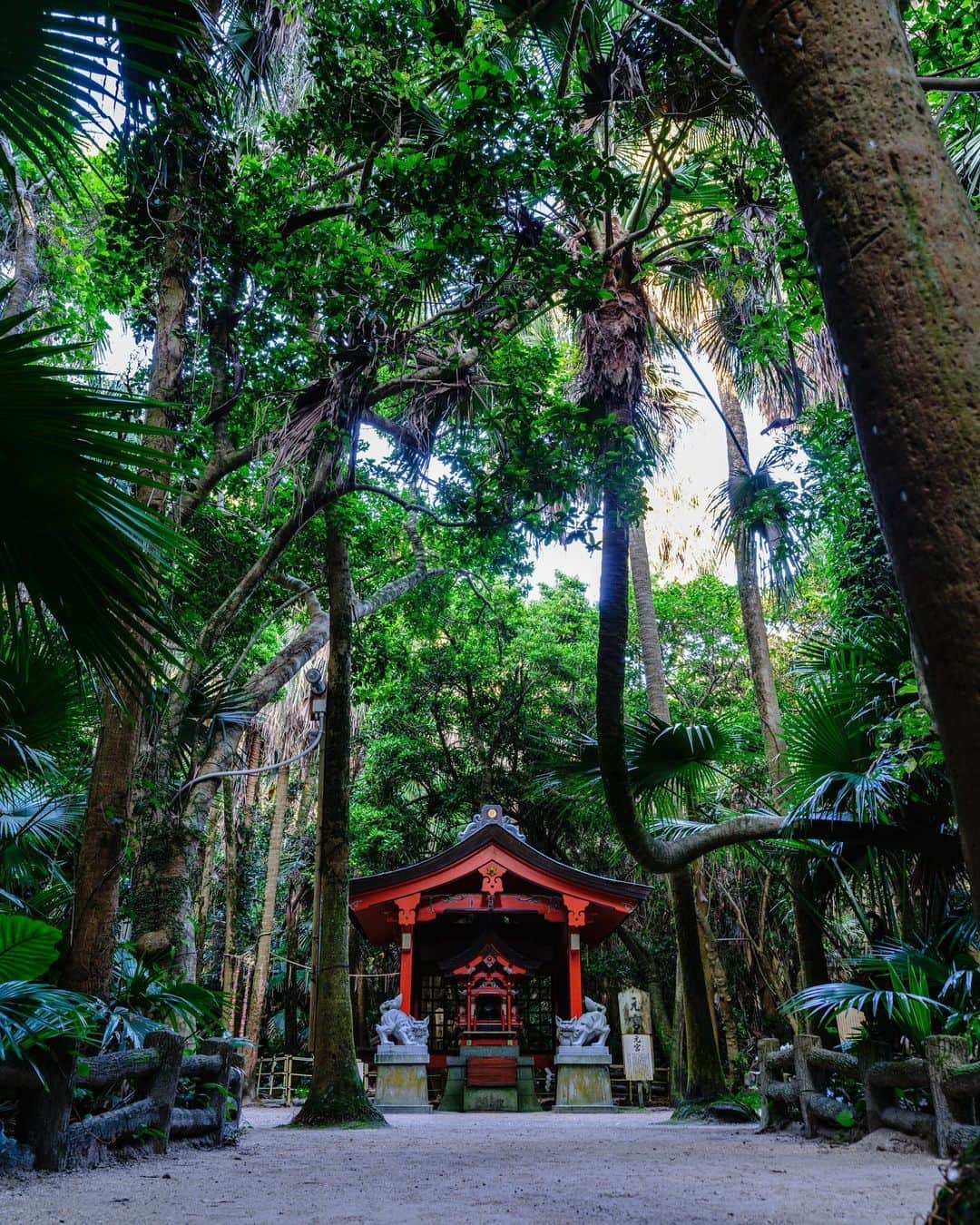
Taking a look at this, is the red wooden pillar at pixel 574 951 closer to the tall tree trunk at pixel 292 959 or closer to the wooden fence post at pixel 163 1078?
the tall tree trunk at pixel 292 959

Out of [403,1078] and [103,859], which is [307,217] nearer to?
[103,859]

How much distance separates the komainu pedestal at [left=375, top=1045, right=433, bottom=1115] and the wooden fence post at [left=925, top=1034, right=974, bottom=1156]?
10515 millimetres

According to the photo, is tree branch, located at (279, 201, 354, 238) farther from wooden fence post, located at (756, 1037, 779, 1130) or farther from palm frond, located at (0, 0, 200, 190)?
wooden fence post, located at (756, 1037, 779, 1130)

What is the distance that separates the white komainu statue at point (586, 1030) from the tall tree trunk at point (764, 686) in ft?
18.6

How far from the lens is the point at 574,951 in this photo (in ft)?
51.3

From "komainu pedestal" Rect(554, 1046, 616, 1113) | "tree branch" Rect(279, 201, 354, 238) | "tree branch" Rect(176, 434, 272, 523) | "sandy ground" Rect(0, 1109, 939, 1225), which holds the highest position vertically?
"tree branch" Rect(279, 201, 354, 238)

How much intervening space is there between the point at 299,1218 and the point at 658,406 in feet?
30.7

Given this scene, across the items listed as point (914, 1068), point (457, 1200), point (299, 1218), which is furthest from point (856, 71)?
point (914, 1068)

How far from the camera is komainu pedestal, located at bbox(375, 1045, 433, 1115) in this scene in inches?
547

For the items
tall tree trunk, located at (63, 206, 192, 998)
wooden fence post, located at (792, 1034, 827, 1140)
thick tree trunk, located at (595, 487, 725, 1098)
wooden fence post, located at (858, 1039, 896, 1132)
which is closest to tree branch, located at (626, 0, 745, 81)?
tall tree trunk, located at (63, 206, 192, 998)

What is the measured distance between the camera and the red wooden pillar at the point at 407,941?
1526 centimetres

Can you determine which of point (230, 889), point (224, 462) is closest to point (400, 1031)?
point (230, 889)

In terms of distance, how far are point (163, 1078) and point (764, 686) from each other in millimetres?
8152

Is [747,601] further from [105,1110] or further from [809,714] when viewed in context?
[105,1110]
